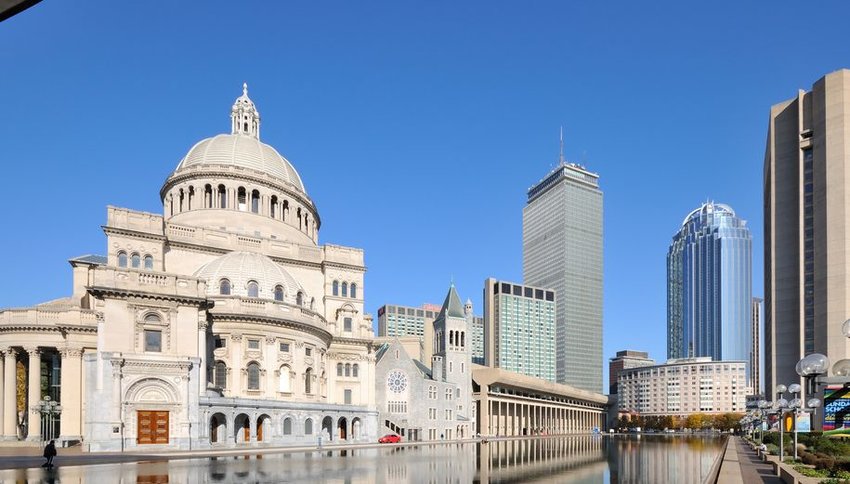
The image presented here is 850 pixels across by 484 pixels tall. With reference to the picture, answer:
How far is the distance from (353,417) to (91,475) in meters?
47.6

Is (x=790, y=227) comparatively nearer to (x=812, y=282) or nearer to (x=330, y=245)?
(x=812, y=282)

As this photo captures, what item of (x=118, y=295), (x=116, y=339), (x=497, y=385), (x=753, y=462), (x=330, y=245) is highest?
(x=330, y=245)

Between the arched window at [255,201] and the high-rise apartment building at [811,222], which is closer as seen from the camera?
the arched window at [255,201]

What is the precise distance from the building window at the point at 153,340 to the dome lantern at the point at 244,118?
46962 millimetres

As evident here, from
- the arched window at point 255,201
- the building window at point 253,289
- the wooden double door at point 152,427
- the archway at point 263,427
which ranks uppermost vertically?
the arched window at point 255,201

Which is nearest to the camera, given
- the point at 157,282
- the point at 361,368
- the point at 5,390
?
the point at 157,282

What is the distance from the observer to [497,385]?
455 feet

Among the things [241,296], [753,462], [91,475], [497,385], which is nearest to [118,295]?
[241,296]

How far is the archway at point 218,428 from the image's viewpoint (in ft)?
205

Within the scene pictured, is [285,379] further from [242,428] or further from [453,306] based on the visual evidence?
[453,306]

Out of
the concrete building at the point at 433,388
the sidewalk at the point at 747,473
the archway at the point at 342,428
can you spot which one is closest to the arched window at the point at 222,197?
the concrete building at the point at 433,388

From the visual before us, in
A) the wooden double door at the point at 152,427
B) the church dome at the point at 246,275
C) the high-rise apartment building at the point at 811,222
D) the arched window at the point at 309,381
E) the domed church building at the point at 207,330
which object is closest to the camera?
the wooden double door at the point at 152,427

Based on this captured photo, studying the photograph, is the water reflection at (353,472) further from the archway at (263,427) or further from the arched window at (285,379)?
the arched window at (285,379)

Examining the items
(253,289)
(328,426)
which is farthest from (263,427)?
(253,289)
